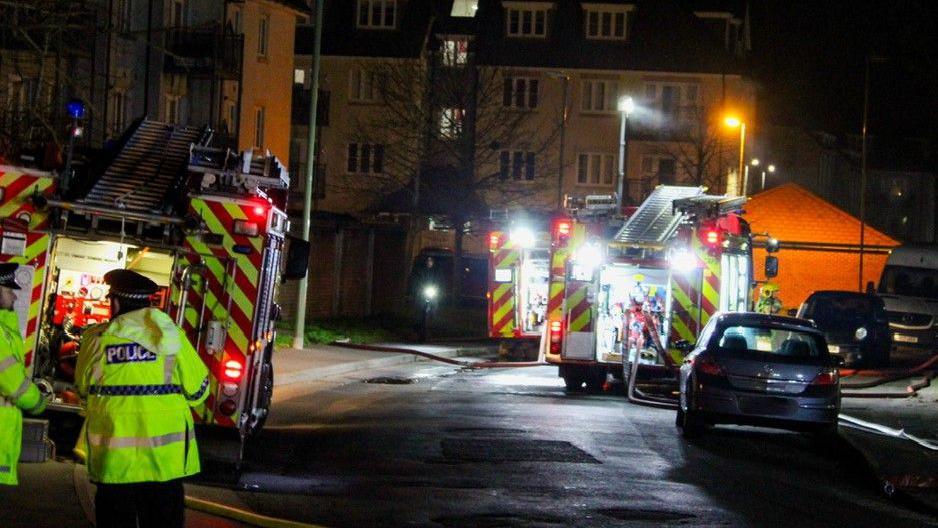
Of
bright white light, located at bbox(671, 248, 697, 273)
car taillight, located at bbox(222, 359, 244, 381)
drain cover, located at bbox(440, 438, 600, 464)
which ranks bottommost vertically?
drain cover, located at bbox(440, 438, 600, 464)

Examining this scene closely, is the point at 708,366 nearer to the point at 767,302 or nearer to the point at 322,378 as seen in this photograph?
the point at 322,378

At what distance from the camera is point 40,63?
1714 cm

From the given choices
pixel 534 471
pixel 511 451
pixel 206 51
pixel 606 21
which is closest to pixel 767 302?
pixel 511 451

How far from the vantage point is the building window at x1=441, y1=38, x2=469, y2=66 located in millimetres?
49344

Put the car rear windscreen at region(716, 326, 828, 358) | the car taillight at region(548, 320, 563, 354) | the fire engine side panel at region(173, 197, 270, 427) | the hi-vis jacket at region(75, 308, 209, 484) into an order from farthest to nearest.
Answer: the car taillight at region(548, 320, 563, 354) → the car rear windscreen at region(716, 326, 828, 358) → the fire engine side panel at region(173, 197, 270, 427) → the hi-vis jacket at region(75, 308, 209, 484)

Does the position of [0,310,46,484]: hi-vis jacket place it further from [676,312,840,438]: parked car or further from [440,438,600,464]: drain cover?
[676,312,840,438]: parked car

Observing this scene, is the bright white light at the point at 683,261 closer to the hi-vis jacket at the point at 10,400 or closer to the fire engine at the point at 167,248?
the fire engine at the point at 167,248

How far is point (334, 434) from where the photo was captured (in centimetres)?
1503

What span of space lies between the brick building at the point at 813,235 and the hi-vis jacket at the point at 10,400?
42.4 m

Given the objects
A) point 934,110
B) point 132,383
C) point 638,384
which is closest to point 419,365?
point 638,384

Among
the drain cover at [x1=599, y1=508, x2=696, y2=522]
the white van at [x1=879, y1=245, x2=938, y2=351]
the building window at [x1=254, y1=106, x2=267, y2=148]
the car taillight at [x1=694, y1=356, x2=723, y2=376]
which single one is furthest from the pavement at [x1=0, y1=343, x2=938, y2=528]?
the building window at [x1=254, y1=106, x2=267, y2=148]

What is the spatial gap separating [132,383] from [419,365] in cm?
2086

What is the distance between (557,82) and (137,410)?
54.0 metres

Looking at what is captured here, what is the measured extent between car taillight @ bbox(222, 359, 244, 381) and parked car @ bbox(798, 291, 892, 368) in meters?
16.9
